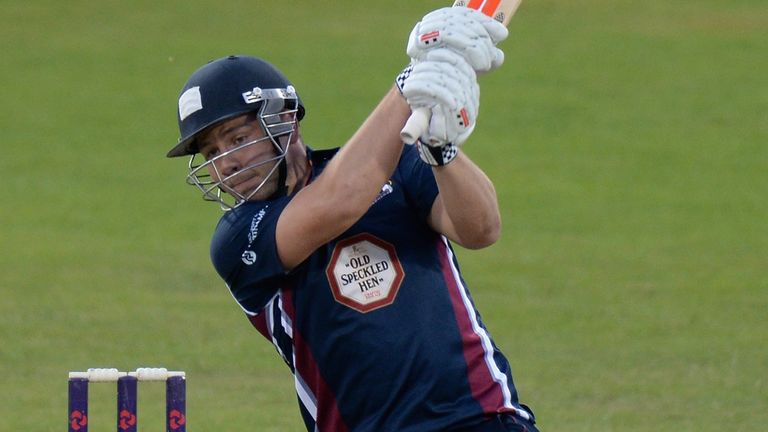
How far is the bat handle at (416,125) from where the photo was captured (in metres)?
3.25

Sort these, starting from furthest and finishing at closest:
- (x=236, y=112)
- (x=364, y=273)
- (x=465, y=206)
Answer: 1. (x=236, y=112)
2. (x=364, y=273)
3. (x=465, y=206)

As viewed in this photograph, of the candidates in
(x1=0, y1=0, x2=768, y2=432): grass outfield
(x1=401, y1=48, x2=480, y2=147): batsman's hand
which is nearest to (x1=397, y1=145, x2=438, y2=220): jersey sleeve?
(x1=401, y1=48, x2=480, y2=147): batsman's hand

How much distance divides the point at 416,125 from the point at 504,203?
410 inches

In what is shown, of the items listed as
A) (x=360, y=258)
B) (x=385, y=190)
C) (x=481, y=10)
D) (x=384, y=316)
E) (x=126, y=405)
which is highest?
(x=481, y=10)

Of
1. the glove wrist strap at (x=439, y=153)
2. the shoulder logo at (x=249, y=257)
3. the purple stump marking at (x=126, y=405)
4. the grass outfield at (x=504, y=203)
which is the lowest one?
the grass outfield at (x=504, y=203)

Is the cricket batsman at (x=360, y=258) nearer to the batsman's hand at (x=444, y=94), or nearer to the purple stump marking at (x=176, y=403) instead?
the batsman's hand at (x=444, y=94)

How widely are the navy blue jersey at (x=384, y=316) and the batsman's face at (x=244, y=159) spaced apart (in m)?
0.06

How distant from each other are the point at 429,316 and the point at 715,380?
16.2 feet

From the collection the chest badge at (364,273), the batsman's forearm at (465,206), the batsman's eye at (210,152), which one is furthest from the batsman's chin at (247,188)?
the batsman's forearm at (465,206)

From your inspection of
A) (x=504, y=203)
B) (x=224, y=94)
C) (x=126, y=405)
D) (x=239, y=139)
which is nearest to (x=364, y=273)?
(x=239, y=139)

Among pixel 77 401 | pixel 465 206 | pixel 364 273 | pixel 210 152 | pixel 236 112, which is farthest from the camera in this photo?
pixel 77 401

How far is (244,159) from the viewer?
12.4 feet

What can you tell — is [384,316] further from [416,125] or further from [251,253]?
[416,125]

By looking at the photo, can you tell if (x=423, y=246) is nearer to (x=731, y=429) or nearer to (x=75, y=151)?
(x=731, y=429)
